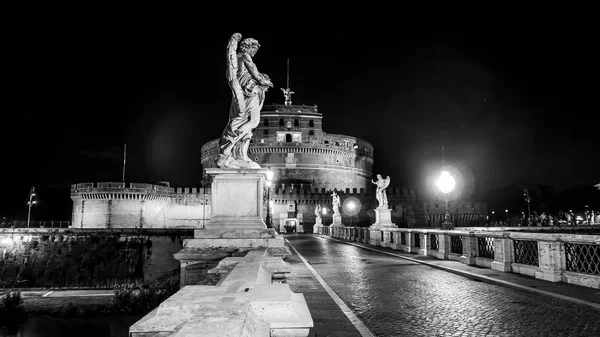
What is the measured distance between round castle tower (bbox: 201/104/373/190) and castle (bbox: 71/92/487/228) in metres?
0.18

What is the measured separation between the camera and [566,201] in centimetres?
A: 7900

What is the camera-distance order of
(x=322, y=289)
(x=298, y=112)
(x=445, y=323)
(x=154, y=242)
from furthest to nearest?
1. (x=298, y=112)
2. (x=154, y=242)
3. (x=322, y=289)
4. (x=445, y=323)

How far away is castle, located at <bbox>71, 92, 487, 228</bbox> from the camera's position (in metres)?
62.6

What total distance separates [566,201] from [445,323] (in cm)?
8941

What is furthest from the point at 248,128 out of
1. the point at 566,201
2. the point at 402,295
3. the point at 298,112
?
the point at 566,201

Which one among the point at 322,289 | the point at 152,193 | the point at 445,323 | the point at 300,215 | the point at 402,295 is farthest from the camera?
the point at 152,193

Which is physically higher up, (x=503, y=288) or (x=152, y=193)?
(x=152, y=193)

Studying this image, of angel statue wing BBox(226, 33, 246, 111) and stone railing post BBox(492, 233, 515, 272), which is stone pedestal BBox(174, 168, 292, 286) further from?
stone railing post BBox(492, 233, 515, 272)

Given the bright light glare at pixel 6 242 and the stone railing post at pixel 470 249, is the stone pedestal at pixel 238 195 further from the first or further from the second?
the bright light glare at pixel 6 242

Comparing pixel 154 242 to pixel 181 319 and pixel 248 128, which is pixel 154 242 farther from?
pixel 181 319

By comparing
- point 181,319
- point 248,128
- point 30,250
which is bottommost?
point 30,250

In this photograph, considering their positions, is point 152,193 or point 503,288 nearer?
point 503,288

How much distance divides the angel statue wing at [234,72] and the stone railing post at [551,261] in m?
6.67

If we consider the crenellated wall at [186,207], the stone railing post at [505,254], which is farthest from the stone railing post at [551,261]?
the crenellated wall at [186,207]
